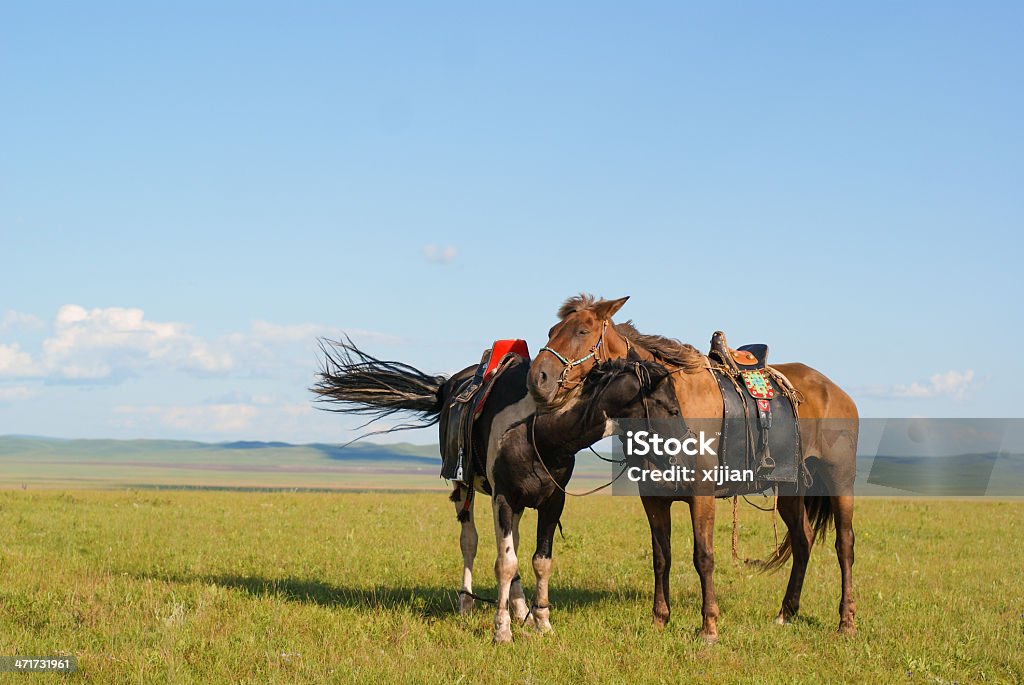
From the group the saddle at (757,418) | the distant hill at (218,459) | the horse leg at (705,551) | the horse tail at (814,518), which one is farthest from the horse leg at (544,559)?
the distant hill at (218,459)

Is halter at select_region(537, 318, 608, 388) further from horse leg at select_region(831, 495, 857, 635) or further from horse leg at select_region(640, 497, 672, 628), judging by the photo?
horse leg at select_region(831, 495, 857, 635)

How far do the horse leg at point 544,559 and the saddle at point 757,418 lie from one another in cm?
171

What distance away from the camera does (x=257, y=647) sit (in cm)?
802

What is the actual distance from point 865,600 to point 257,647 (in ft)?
23.4

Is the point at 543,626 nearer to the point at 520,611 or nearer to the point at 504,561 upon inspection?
the point at 520,611

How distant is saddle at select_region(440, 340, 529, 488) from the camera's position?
9.34 m

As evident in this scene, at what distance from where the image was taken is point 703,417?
29.6 feet

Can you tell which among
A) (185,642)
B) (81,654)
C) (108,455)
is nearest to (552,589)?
(185,642)

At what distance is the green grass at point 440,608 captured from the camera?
7586 mm

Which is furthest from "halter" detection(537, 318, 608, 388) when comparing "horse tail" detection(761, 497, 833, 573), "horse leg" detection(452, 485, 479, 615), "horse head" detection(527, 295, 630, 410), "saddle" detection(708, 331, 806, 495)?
"horse tail" detection(761, 497, 833, 573)

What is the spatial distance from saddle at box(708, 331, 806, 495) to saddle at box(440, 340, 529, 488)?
2.06 metres

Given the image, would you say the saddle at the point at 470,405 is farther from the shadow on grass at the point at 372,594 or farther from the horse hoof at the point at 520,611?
the shadow on grass at the point at 372,594

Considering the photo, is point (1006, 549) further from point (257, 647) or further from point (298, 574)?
point (257, 647)

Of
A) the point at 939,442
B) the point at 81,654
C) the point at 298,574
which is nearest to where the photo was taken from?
the point at 81,654
